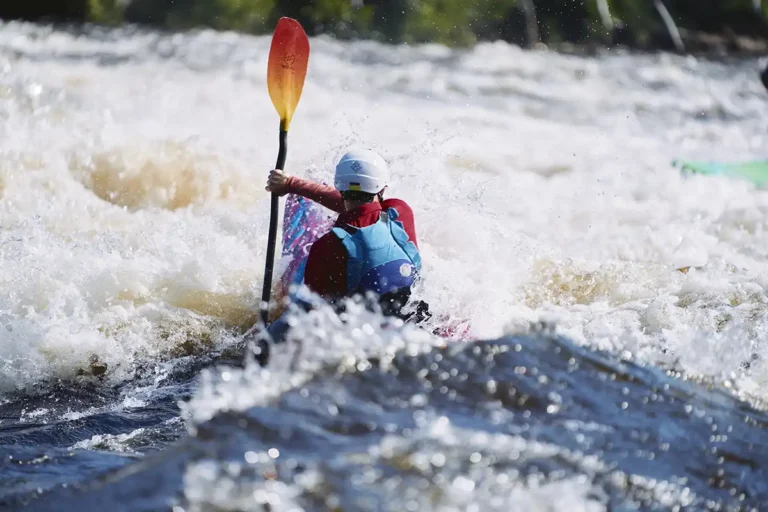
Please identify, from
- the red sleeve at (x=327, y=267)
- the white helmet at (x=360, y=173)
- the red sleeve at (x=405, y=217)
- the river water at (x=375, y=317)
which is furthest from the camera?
the red sleeve at (x=405, y=217)

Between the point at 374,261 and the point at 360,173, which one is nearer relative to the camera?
the point at 374,261

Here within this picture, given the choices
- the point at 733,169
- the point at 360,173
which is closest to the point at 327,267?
the point at 360,173

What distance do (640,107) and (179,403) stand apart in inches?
494

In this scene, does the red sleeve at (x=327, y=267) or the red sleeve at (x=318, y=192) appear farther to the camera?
the red sleeve at (x=318, y=192)

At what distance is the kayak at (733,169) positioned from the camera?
381 inches

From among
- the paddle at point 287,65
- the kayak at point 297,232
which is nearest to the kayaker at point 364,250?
the kayak at point 297,232

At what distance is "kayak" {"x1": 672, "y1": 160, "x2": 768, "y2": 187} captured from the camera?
31.7ft

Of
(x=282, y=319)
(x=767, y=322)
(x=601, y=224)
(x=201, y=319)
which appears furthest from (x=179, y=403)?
(x=601, y=224)

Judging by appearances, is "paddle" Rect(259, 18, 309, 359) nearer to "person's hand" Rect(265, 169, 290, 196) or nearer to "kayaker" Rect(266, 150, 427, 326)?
"person's hand" Rect(265, 169, 290, 196)

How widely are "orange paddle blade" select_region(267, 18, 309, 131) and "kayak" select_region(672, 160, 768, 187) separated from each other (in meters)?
6.14

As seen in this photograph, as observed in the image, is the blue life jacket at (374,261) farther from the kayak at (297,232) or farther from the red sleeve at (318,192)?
the kayak at (297,232)

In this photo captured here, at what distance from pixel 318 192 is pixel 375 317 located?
4.82 feet

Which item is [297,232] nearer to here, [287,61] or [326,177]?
[326,177]

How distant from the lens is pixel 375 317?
282 centimetres
